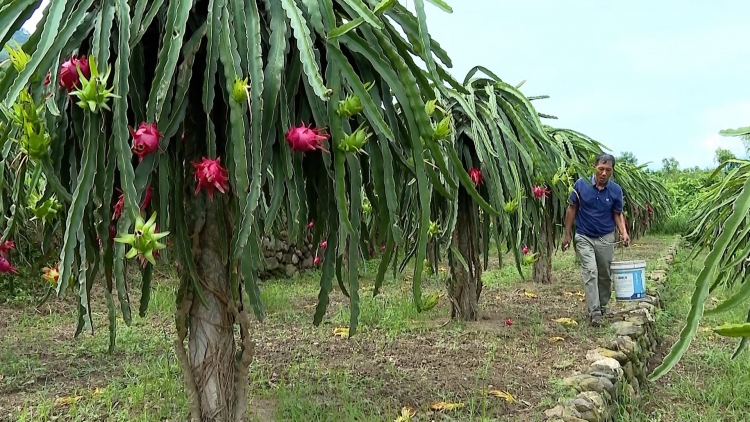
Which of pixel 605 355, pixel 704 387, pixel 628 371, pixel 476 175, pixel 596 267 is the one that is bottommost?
pixel 704 387

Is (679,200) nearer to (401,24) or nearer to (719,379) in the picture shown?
(719,379)

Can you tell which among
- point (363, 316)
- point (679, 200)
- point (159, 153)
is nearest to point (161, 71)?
point (159, 153)

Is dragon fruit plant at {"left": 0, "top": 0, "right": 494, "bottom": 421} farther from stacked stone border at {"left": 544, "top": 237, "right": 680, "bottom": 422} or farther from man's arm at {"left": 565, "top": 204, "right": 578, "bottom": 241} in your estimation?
man's arm at {"left": 565, "top": 204, "right": 578, "bottom": 241}

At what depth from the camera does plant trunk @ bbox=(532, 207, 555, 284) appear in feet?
21.2

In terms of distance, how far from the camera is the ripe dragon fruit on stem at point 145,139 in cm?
162

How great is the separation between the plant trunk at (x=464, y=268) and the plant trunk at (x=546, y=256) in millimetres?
1960

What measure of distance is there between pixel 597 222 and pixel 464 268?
51.1 inches

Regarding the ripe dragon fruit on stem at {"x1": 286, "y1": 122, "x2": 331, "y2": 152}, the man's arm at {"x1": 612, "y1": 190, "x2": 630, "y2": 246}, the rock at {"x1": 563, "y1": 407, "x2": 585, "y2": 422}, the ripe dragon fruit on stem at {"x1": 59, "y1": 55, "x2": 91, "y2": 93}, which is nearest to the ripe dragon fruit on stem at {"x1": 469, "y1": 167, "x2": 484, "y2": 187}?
the man's arm at {"x1": 612, "y1": 190, "x2": 630, "y2": 246}

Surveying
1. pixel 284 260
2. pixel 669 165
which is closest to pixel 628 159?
pixel 669 165

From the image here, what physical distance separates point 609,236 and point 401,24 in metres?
3.69

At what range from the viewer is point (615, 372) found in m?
3.38

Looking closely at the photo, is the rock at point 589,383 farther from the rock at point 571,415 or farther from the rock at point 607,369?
the rock at point 571,415

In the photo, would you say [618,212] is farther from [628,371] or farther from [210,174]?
[210,174]

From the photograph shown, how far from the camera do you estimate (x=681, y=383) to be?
12.8 feet
